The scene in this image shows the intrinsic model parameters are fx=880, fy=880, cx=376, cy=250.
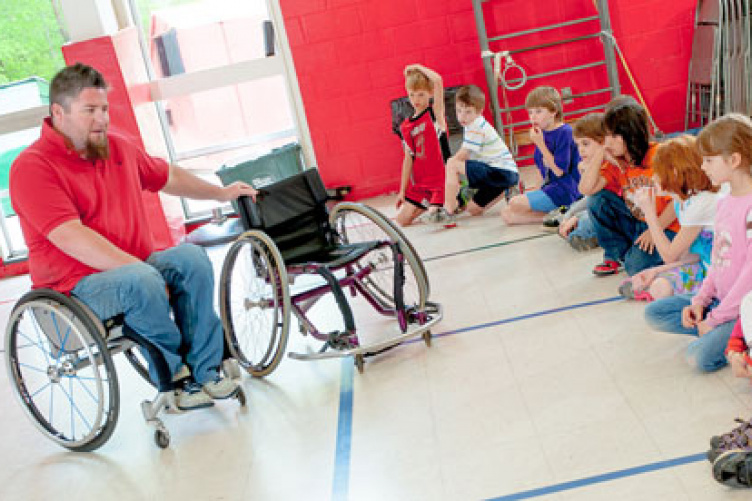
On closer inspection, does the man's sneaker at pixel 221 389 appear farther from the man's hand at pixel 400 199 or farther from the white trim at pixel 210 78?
the white trim at pixel 210 78

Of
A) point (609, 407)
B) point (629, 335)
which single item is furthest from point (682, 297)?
point (609, 407)

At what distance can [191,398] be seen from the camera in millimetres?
2900

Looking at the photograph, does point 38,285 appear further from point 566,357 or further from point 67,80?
point 566,357

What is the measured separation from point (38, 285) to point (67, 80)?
67 centimetres

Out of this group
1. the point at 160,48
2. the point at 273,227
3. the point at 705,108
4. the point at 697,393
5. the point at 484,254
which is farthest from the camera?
the point at 160,48

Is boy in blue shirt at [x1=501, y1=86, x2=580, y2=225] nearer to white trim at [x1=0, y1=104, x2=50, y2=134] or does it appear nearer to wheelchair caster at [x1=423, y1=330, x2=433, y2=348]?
wheelchair caster at [x1=423, y1=330, x2=433, y2=348]

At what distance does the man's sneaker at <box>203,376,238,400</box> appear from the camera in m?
2.89

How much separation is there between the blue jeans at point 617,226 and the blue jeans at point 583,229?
0.45m

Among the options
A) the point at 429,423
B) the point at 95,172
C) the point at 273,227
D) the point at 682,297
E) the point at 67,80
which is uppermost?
the point at 67,80

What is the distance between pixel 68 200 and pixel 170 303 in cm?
46

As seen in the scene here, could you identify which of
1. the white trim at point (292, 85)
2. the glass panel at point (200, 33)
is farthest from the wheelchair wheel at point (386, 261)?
the glass panel at point (200, 33)

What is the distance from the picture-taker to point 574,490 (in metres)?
2.01

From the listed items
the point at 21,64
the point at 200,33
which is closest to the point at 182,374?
the point at 200,33

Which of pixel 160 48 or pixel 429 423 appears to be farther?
pixel 160 48
